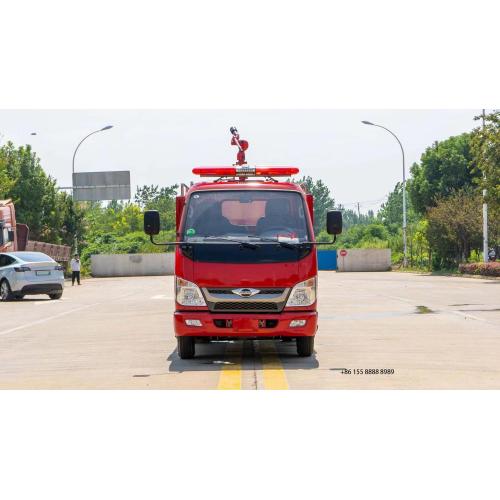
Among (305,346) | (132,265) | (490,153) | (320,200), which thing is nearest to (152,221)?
(305,346)

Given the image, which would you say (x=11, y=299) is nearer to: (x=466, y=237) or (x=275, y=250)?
(x=275, y=250)

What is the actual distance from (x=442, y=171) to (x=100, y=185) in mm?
28388

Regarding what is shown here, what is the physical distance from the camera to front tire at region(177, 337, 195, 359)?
43.0 feet

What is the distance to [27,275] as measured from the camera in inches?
1213

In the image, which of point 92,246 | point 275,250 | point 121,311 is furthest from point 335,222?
point 92,246

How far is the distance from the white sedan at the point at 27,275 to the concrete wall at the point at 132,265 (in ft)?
162

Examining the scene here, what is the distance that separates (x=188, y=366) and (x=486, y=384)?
3666mm

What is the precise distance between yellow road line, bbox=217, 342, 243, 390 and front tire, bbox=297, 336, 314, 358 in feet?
2.56

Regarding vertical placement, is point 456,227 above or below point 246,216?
below

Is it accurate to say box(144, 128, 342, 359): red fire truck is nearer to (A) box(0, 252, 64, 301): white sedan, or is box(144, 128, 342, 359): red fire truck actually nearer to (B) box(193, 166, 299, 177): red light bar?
(B) box(193, 166, 299, 177): red light bar

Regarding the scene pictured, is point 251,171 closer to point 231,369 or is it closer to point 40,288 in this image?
point 231,369

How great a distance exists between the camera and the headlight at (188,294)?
12484mm

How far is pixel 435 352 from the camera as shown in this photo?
14.0 metres

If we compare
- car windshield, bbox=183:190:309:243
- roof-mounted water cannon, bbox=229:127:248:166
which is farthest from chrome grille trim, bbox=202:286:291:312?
roof-mounted water cannon, bbox=229:127:248:166
